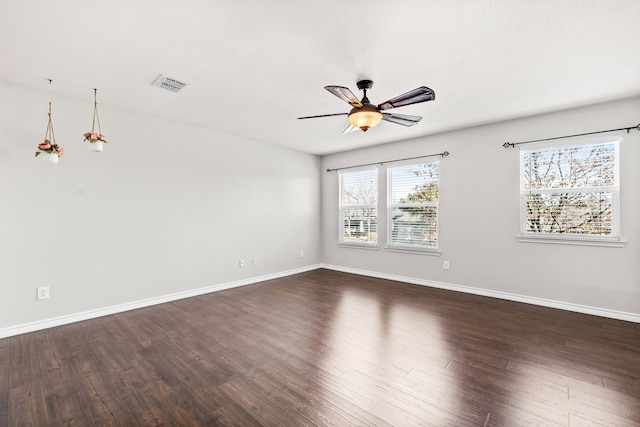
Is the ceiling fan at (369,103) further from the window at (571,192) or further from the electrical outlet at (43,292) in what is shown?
the electrical outlet at (43,292)

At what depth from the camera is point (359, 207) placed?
595 cm

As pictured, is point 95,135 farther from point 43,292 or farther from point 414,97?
point 414,97

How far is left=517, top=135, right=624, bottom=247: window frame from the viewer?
134 inches

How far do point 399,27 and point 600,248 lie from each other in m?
3.63

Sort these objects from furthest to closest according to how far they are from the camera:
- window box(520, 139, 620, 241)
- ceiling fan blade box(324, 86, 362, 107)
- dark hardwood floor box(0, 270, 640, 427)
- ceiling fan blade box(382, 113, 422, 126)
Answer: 1. window box(520, 139, 620, 241)
2. ceiling fan blade box(382, 113, 422, 126)
3. ceiling fan blade box(324, 86, 362, 107)
4. dark hardwood floor box(0, 270, 640, 427)

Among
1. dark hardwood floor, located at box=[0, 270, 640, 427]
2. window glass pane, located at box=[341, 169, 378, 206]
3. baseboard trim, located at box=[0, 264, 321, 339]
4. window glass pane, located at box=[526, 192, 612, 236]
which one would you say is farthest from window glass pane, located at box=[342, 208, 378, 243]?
window glass pane, located at box=[526, 192, 612, 236]

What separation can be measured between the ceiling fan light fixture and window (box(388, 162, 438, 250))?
2519 mm

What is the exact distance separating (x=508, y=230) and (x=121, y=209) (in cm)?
527

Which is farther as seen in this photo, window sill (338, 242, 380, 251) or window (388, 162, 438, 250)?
window sill (338, 242, 380, 251)

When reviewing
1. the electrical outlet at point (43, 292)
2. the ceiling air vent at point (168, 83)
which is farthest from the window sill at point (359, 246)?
the electrical outlet at point (43, 292)

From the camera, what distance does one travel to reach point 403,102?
2547 mm

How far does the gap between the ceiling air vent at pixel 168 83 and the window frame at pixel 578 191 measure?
174 inches

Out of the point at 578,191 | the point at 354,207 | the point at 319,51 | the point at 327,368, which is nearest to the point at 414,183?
the point at 354,207

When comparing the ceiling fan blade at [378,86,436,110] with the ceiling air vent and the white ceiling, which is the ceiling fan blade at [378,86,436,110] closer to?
the white ceiling
